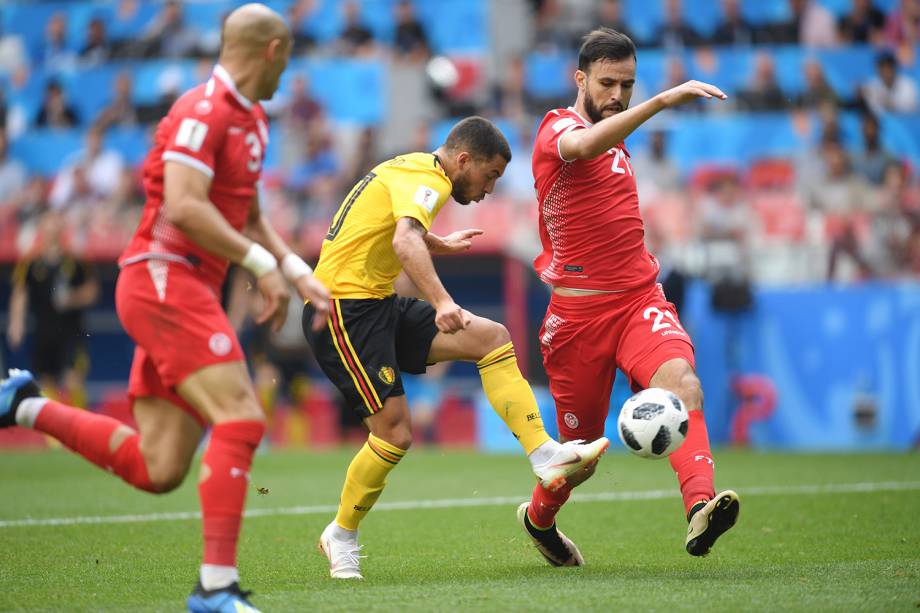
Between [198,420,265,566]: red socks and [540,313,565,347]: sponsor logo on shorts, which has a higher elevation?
[540,313,565,347]: sponsor logo on shorts

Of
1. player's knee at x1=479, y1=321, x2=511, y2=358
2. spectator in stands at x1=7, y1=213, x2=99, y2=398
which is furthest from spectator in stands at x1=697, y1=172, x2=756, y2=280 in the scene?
player's knee at x1=479, y1=321, x2=511, y2=358

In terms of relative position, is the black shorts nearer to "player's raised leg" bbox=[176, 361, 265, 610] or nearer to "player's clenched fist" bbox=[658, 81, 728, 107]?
"player's raised leg" bbox=[176, 361, 265, 610]

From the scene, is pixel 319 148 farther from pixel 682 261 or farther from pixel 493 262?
pixel 682 261

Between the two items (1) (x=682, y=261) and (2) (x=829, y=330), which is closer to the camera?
(2) (x=829, y=330)

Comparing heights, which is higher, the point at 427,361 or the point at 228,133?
the point at 228,133

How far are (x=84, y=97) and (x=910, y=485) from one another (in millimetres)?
16967

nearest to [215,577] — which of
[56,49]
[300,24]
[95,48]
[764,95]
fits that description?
[764,95]

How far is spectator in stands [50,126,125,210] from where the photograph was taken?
18781mm

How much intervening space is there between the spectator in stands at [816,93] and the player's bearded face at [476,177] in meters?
13.0

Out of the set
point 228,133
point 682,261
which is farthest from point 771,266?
point 228,133

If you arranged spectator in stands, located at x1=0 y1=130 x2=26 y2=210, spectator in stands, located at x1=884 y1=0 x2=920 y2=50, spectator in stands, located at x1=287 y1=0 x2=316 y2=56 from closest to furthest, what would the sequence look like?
1. spectator in stands, located at x1=0 y1=130 x2=26 y2=210
2. spectator in stands, located at x1=884 y1=0 x2=920 y2=50
3. spectator in stands, located at x1=287 y1=0 x2=316 y2=56

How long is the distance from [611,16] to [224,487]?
16848mm

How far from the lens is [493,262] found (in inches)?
738

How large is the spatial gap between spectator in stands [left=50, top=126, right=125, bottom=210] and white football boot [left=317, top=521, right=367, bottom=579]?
13245mm
